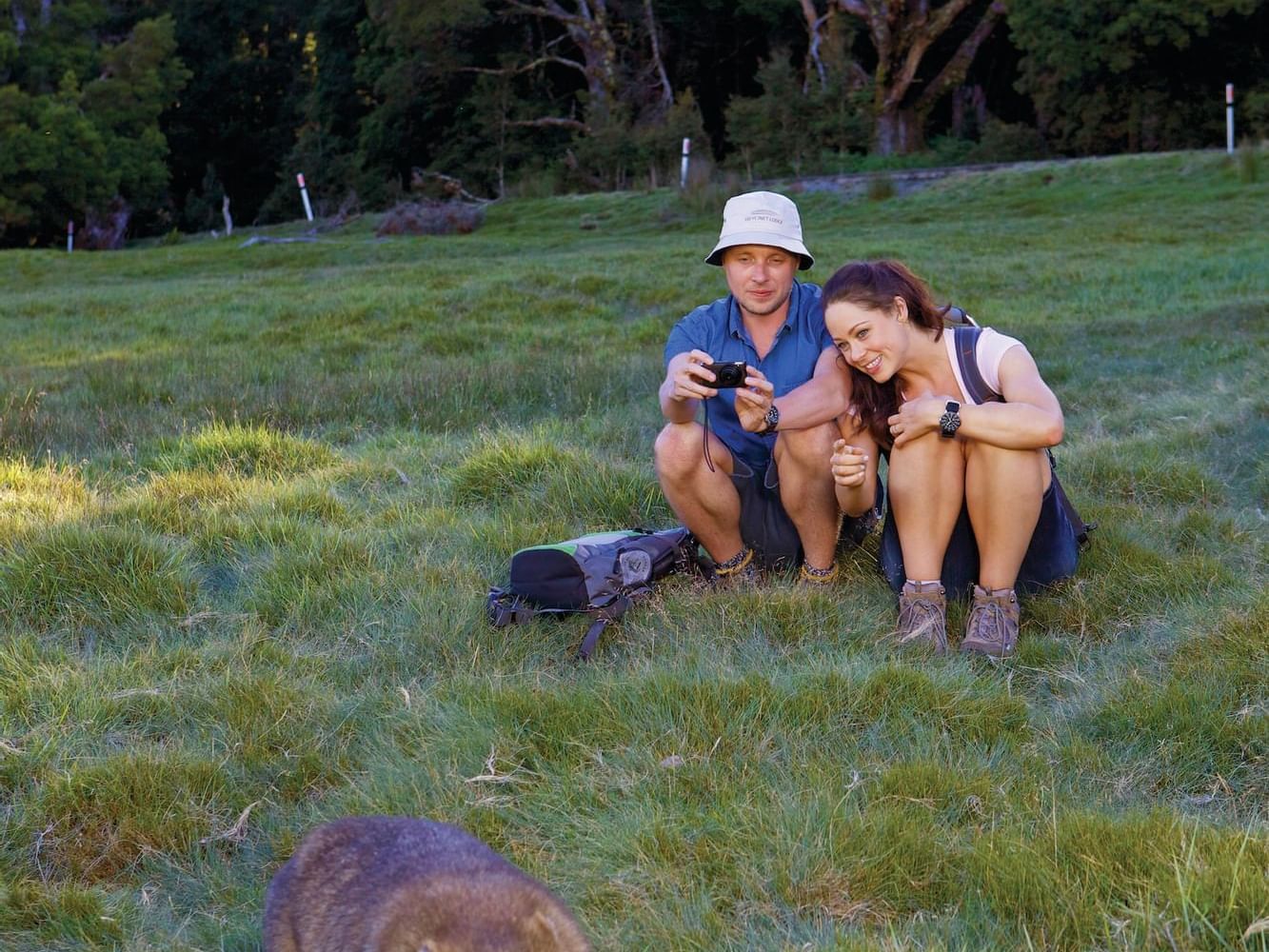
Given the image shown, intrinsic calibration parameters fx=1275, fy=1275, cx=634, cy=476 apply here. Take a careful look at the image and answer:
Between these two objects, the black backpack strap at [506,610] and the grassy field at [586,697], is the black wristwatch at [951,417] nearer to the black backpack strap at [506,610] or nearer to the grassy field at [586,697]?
the grassy field at [586,697]

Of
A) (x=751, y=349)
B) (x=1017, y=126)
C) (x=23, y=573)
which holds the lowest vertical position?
(x=23, y=573)

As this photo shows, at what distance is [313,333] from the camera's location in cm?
1033

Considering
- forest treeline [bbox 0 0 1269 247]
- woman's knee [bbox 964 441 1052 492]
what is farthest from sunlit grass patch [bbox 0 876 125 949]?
forest treeline [bbox 0 0 1269 247]

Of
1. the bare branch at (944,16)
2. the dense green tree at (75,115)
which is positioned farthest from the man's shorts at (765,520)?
the dense green tree at (75,115)

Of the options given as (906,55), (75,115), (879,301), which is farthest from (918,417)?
(75,115)

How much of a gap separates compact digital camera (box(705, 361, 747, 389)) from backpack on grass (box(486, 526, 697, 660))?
0.70 meters

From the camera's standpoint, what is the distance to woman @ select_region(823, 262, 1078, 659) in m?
3.94

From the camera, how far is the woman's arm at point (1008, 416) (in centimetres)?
386

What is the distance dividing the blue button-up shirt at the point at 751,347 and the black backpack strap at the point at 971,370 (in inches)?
20.2

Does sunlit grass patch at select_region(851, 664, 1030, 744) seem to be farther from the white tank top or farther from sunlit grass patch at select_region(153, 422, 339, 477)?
sunlit grass patch at select_region(153, 422, 339, 477)

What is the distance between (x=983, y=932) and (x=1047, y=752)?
879 millimetres

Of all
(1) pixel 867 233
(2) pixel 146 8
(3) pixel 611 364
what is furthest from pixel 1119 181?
(2) pixel 146 8

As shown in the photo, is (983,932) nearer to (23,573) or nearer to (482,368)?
(23,573)

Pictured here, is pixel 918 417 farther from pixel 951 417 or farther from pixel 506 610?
pixel 506 610
